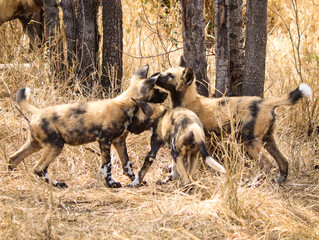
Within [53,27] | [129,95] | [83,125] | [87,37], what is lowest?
[83,125]

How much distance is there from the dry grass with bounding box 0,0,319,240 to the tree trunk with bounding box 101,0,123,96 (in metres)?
0.55

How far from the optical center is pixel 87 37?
258 inches

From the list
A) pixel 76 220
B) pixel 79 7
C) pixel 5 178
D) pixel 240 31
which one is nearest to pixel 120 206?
pixel 76 220

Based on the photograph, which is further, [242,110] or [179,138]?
[242,110]

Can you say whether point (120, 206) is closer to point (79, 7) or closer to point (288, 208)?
point (288, 208)

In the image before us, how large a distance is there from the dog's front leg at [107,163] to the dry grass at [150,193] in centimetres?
11

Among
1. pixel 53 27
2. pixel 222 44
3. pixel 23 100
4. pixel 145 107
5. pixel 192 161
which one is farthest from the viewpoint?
pixel 53 27

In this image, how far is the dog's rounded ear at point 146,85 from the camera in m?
4.86

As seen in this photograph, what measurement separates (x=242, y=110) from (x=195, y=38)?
1.19 m

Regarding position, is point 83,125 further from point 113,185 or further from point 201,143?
point 201,143

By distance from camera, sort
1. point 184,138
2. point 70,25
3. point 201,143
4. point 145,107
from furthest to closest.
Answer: point 70,25 → point 145,107 → point 184,138 → point 201,143

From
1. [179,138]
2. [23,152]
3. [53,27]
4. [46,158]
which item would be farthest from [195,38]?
[53,27]

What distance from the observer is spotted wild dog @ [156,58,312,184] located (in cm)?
→ 459

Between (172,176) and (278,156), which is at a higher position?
(278,156)
